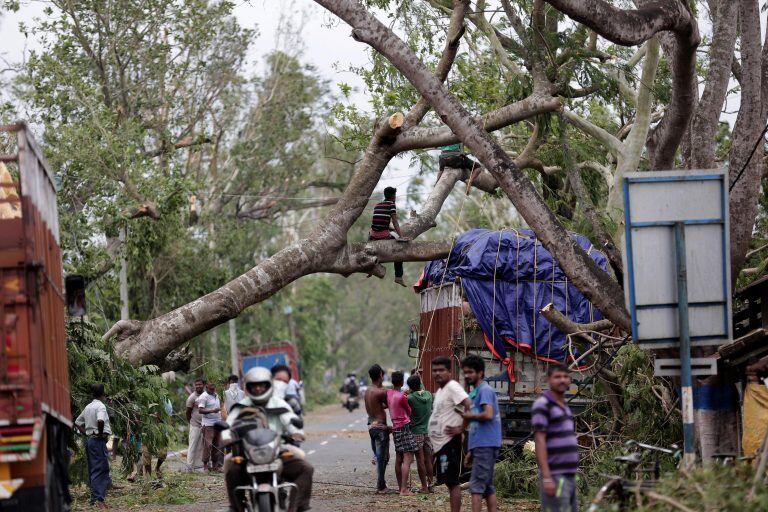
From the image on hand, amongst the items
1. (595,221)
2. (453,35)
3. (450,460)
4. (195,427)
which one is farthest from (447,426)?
(195,427)

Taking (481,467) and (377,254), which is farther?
(377,254)

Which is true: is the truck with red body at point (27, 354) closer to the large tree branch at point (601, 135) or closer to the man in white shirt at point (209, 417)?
the man in white shirt at point (209, 417)

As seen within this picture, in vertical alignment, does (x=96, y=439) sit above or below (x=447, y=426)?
below

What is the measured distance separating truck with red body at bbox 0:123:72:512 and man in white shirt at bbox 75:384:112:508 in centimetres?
436

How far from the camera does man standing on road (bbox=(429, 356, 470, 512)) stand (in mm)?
11594

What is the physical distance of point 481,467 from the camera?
11.0 meters

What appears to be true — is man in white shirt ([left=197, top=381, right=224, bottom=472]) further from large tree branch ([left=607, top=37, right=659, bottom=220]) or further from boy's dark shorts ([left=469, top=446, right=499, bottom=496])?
boy's dark shorts ([left=469, top=446, right=499, bottom=496])

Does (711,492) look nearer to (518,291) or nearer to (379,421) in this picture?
(379,421)

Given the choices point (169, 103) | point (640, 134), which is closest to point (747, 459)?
point (640, 134)

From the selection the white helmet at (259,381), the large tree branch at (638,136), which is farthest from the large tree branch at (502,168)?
the large tree branch at (638,136)

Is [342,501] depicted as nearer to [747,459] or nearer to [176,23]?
[747,459]

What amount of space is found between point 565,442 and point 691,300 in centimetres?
204

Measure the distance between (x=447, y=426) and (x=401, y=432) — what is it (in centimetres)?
443

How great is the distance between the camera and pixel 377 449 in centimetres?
1647
